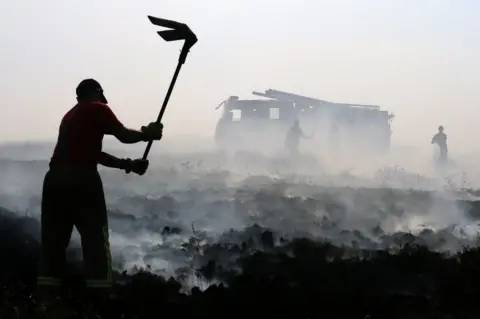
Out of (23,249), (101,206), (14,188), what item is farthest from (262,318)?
(14,188)

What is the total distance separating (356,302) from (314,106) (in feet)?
58.5

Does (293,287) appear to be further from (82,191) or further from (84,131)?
(84,131)

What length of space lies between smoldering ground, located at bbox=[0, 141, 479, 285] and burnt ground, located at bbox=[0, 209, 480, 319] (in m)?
0.47

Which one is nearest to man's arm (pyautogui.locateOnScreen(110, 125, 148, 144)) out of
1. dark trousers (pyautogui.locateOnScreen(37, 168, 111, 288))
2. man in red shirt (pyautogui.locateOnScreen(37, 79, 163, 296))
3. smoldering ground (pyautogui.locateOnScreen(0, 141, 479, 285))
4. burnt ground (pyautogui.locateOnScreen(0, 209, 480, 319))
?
man in red shirt (pyautogui.locateOnScreen(37, 79, 163, 296))

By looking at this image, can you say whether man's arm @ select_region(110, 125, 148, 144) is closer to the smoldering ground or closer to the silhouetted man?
the smoldering ground

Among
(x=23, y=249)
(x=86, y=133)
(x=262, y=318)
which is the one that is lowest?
(x=262, y=318)

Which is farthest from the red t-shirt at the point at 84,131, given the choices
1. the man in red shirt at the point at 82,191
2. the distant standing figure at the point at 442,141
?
the distant standing figure at the point at 442,141

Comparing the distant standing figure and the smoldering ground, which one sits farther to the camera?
the distant standing figure

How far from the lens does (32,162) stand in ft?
49.4

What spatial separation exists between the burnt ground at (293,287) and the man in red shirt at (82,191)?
0.98ft

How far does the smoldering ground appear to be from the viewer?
9039 millimetres

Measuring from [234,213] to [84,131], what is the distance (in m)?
5.86

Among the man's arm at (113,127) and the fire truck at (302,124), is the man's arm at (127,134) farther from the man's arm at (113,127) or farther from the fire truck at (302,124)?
the fire truck at (302,124)

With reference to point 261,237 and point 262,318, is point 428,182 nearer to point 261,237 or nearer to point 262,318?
point 261,237
